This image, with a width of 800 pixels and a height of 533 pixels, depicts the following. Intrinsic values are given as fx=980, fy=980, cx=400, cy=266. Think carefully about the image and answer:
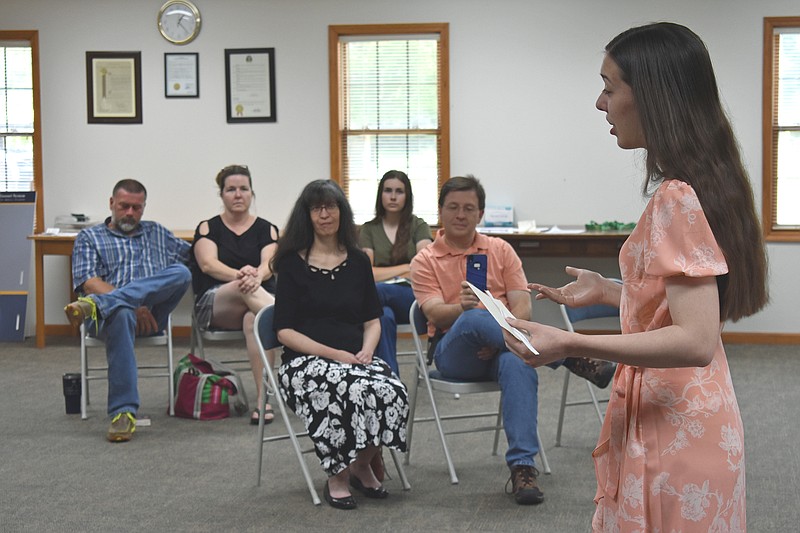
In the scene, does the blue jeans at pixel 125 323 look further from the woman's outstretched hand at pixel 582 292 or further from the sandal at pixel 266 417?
the woman's outstretched hand at pixel 582 292

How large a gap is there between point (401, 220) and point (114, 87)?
319 cm

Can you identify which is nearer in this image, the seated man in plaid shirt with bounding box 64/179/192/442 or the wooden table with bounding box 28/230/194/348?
the seated man in plaid shirt with bounding box 64/179/192/442

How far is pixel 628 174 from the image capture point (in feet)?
24.7

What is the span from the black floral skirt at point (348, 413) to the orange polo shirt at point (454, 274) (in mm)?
589

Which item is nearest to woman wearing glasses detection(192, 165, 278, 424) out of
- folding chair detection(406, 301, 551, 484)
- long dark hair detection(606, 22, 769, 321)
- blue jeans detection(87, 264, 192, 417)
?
blue jeans detection(87, 264, 192, 417)

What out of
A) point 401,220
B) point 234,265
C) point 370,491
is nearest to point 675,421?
point 370,491

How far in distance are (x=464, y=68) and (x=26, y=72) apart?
3575mm

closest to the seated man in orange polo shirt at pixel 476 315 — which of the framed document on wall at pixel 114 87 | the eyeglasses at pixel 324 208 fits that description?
the eyeglasses at pixel 324 208

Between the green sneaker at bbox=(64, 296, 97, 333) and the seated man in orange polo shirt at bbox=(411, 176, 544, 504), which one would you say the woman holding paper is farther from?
the green sneaker at bbox=(64, 296, 97, 333)

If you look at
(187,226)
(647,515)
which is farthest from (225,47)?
(647,515)

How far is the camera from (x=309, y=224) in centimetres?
404

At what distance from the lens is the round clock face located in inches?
304

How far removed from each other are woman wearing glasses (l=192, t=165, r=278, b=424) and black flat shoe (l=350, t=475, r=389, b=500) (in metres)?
1.41

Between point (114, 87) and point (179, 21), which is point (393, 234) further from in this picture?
point (114, 87)
